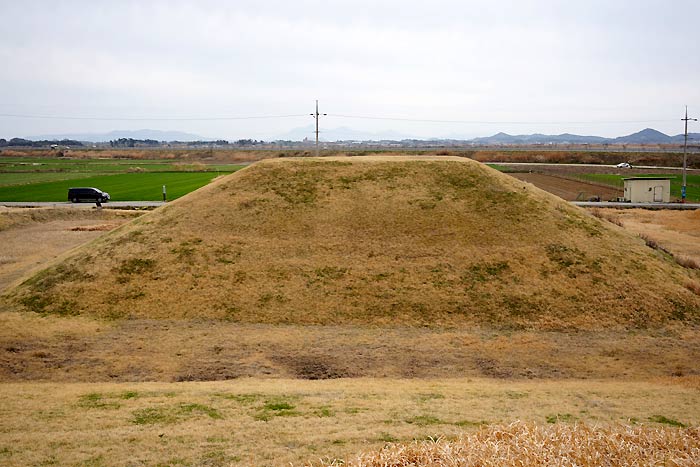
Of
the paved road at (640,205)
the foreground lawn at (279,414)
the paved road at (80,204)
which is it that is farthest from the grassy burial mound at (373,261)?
the paved road at (640,205)

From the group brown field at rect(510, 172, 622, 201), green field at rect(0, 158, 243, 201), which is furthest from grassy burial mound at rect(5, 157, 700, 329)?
brown field at rect(510, 172, 622, 201)

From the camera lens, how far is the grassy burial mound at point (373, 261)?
22.6 metres

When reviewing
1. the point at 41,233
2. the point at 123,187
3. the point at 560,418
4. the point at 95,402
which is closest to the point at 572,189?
the point at 123,187

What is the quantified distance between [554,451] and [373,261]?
55.7 ft

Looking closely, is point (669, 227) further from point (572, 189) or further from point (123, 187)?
point (123, 187)

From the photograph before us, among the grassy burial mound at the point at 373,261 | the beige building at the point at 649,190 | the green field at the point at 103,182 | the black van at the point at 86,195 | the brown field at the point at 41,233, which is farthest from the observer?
the green field at the point at 103,182

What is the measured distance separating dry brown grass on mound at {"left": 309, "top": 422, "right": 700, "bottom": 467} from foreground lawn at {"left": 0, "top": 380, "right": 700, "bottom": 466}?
5.66 ft

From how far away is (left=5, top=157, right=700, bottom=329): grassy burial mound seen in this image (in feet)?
74.3

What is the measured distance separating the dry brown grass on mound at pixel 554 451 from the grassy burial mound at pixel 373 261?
12.3 m

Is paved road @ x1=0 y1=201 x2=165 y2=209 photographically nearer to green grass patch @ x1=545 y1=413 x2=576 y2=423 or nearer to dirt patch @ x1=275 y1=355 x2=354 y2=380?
dirt patch @ x1=275 y1=355 x2=354 y2=380

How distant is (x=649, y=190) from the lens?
191 feet

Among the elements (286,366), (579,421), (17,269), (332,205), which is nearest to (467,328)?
(286,366)

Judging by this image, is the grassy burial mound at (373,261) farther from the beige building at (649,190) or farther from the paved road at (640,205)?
the beige building at (649,190)

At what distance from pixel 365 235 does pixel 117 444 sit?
17161 millimetres
